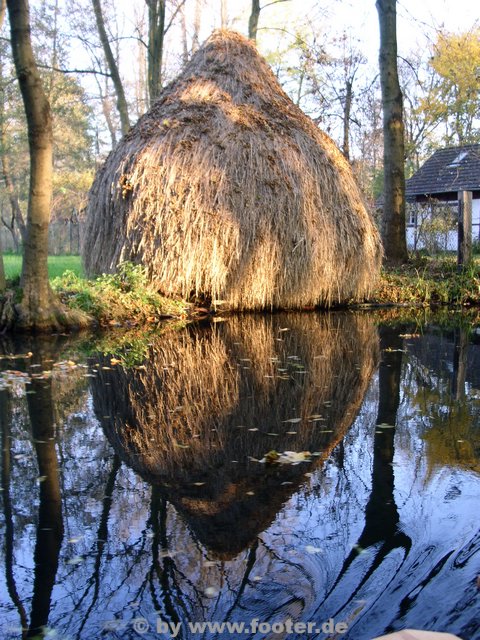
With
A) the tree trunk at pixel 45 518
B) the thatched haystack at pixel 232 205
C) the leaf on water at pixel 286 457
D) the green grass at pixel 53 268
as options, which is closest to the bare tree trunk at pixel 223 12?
the green grass at pixel 53 268

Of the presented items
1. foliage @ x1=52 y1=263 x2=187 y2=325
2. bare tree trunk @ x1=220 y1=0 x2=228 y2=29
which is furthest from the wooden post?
bare tree trunk @ x1=220 y1=0 x2=228 y2=29

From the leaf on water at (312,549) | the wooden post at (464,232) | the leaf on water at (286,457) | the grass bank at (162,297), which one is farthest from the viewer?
the wooden post at (464,232)

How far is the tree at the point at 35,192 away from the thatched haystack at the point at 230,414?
1.76 meters

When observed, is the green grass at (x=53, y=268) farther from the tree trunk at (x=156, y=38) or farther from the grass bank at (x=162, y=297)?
the tree trunk at (x=156, y=38)

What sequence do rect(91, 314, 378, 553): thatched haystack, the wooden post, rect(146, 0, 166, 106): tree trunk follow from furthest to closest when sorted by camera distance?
rect(146, 0, 166, 106): tree trunk → the wooden post → rect(91, 314, 378, 553): thatched haystack

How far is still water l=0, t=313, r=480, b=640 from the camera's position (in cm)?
256

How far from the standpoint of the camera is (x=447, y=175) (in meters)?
32.0

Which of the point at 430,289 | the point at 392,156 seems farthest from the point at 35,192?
the point at 392,156

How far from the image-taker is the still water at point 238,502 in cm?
256

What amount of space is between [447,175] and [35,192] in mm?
26466

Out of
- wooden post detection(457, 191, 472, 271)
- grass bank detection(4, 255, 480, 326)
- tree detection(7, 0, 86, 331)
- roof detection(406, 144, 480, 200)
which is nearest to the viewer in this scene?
tree detection(7, 0, 86, 331)

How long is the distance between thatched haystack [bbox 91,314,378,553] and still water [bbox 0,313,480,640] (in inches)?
0.8

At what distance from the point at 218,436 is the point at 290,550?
180cm

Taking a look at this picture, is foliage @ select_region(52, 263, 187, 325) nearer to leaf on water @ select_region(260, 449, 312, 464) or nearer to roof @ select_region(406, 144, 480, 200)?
leaf on water @ select_region(260, 449, 312, 464)
